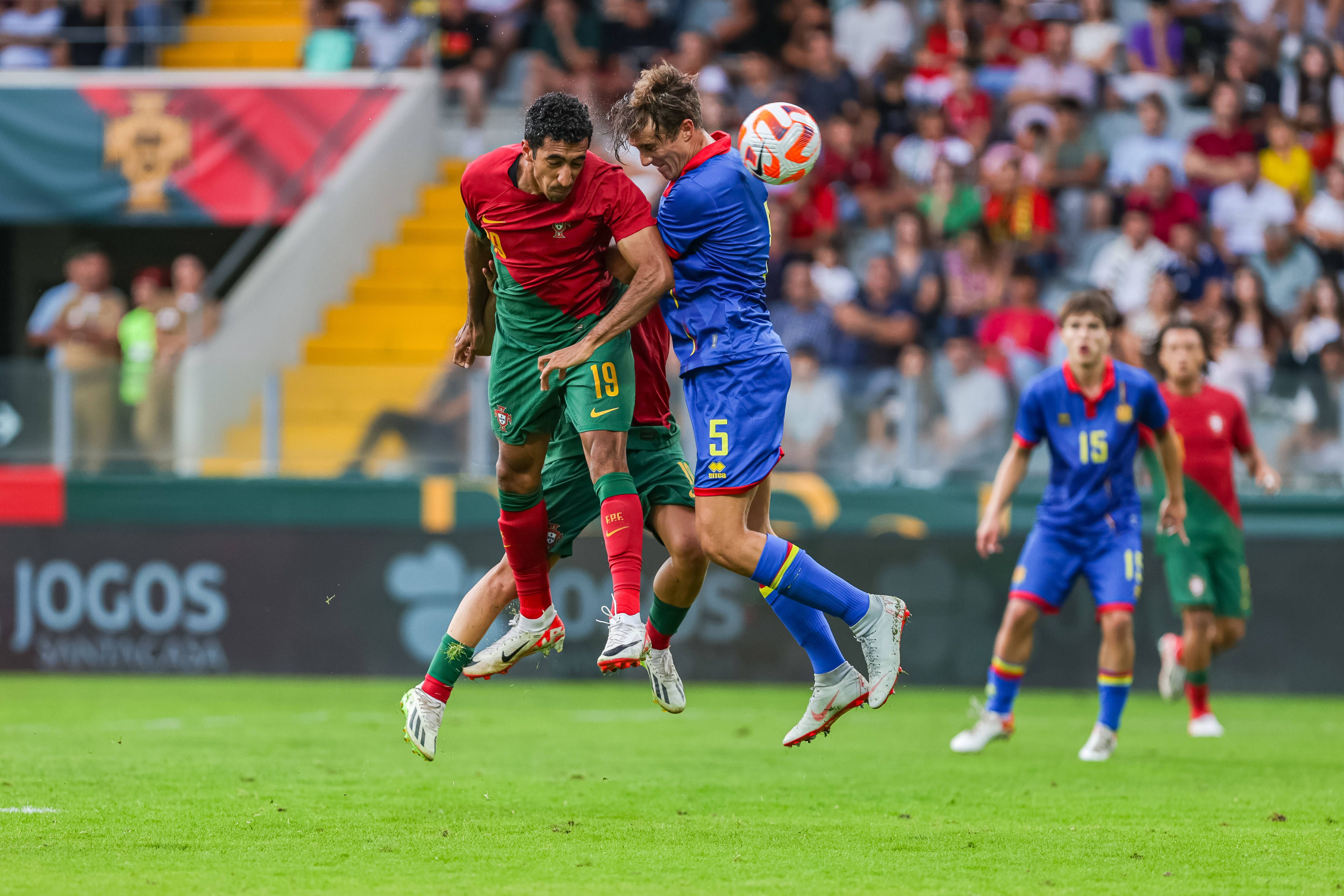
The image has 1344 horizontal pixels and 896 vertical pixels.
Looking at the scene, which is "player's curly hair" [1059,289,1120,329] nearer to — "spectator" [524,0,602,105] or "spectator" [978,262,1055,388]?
"spectator" [978,262,1055,388]

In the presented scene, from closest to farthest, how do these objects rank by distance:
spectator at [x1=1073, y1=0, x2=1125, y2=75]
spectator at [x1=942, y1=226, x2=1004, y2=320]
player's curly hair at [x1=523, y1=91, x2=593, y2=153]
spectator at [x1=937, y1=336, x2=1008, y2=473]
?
player's curly hair at [x1=523, y1=91, x2=593, y2=153], spectator at [x1=937, y1=336, x2=1008, y2=473], spectator at [x1=942, y1=226, x2=1004, y2=320], spectator at [x1=1073, y1=0, x2=1125, y2=75]

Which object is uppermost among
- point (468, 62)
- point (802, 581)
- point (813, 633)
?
point (468, 62)

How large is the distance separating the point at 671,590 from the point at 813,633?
626 mm

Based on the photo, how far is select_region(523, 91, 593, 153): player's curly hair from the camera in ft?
21.6

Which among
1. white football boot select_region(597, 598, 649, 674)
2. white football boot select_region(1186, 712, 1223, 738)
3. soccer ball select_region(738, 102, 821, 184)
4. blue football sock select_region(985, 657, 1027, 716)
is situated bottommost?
white football boot select_region(1186, 712, 1223, 738)

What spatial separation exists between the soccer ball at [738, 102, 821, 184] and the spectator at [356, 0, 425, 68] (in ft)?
38.1

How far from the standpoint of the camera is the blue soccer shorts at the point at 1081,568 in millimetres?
8969

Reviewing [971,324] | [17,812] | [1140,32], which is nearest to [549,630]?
[17,812]

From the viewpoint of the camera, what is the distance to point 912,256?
15242mm

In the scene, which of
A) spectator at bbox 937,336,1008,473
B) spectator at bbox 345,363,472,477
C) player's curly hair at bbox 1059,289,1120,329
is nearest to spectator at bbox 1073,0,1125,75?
spectator at bbox 937,336,1008,473

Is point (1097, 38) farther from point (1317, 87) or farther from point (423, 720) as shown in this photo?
point (423, 720)

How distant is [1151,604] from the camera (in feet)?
43.4

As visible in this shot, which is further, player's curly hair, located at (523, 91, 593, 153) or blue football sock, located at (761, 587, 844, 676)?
blue football sock, located at (761, 587, 844, 676)

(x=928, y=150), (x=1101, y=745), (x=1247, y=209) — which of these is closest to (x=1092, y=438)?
(x=1101, y=745)
